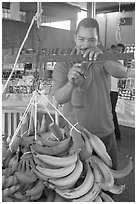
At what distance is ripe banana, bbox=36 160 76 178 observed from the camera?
75cm

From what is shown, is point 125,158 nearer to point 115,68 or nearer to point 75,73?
point 115,68

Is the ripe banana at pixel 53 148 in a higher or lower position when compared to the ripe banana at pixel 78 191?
higher

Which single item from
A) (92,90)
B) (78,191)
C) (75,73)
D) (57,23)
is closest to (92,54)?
(75,73)

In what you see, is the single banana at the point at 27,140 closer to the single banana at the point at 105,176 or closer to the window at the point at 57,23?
the single banana at the point at 105,176

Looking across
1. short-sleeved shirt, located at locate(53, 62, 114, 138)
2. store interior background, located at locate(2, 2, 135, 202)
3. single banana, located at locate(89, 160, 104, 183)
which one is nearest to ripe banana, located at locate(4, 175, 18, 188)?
single banana, located at locate(89, 160, 104, 183)

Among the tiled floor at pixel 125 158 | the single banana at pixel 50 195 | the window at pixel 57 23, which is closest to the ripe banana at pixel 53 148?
the single banana at pixel 50 195

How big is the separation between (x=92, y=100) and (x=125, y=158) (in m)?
2.14

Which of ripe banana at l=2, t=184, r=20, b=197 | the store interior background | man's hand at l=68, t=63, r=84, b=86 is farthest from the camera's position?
the store interior background

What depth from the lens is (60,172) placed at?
0.76 m

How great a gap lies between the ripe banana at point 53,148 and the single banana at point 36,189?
0.09 m

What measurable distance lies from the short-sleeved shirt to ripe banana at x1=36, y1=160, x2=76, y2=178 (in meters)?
0.46

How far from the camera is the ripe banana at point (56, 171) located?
75 centimetres

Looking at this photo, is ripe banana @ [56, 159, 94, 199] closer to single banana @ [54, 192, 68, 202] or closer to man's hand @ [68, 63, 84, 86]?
single banana @ [54, 192, 68, 202]

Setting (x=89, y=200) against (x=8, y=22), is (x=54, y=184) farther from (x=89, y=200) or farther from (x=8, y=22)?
(x=8, y=22)
